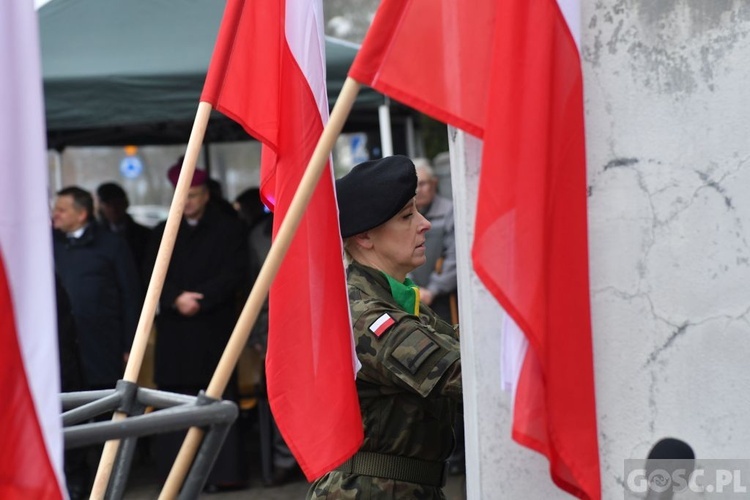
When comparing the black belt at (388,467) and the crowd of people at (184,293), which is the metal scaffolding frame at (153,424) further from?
the crowd of people at (184,293)

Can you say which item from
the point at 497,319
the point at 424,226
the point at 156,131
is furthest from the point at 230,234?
the point at 497,319

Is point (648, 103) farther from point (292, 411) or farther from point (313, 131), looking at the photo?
point (292, 411)

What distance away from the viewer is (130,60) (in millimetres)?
7441

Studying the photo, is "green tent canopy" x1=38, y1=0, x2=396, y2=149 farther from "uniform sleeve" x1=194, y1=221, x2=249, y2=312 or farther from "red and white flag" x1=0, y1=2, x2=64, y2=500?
"red and white flag" x1=0, y1=2, x2=64, y2=500

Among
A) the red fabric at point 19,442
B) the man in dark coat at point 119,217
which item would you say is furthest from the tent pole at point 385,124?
the red fabric at point 19,442

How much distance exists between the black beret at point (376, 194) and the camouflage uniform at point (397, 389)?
0.15 m

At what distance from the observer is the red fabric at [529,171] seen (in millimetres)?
2369

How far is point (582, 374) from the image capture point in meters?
2.42

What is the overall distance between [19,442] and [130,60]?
18.2 ft

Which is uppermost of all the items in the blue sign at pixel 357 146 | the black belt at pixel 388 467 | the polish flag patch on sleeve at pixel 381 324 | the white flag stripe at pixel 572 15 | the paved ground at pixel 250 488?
the blue sign at pixel 357 146

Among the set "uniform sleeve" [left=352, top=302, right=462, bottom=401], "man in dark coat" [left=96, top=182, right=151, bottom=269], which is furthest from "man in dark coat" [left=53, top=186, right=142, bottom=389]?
"uniform sleeve" [left=352, top=302, right=462, bottom=401]

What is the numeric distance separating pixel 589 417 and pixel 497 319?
12.4 inches

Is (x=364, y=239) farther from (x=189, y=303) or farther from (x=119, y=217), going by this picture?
(x=119, y=217)

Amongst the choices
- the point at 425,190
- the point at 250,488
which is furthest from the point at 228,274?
the point at 250,488
